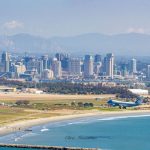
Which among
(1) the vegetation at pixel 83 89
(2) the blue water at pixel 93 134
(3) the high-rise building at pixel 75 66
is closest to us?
(2) the blue water at pixel 93 134

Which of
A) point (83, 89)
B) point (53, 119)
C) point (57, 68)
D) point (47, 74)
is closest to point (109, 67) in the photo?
point (57, 68)

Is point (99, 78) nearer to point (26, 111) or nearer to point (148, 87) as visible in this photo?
point (148, 87)

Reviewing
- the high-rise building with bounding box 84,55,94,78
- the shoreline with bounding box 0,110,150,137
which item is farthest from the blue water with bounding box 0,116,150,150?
the high-rise building with bounding box 84,55,94,78

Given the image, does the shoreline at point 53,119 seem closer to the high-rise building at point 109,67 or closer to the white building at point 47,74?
the white building at point 47,74

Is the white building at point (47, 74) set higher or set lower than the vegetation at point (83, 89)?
higher

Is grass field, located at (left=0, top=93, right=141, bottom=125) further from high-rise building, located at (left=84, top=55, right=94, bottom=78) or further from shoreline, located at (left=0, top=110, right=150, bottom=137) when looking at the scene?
high-rise building, located at (left=84, top=55, right=94, bottom=78)

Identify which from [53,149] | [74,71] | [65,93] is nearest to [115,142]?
[53,149]

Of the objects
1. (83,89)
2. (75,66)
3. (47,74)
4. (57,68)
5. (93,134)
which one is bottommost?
(93,134)

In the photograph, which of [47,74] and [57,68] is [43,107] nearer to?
[47,74]

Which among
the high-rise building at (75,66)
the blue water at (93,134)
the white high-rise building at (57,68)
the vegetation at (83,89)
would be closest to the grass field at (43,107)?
the vegetation at (83,89)
